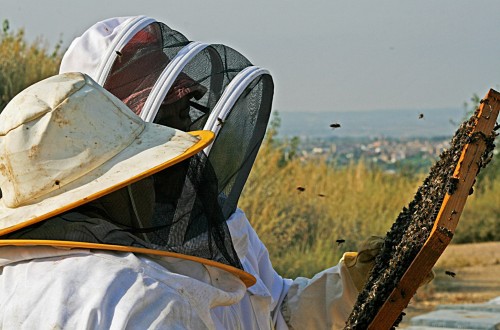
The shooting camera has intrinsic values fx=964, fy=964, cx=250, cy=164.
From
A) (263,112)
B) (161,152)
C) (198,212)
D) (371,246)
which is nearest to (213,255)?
(198,212)

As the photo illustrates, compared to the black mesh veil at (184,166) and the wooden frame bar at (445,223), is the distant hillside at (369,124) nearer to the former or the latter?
the black mesh veil at (184,166)

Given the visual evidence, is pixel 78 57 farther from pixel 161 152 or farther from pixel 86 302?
pixel 86 302

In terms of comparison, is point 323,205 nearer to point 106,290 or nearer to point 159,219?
point 159,219

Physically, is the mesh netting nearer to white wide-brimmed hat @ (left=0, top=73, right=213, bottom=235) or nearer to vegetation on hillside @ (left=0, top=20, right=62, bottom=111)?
white wide-brimmed hat @ (left=0, top=73, right=213, bottom=235)

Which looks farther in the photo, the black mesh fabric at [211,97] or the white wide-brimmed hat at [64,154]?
the black mesh fabric at [211,97]

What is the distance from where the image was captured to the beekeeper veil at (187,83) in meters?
3.55

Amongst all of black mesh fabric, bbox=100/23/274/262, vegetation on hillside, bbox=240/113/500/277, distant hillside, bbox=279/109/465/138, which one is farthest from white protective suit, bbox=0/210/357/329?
distant hillside, bbox=279/109/465/138

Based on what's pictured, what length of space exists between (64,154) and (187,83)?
106 cm

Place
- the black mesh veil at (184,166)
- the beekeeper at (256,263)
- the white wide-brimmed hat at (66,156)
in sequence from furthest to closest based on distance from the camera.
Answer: the beekeeper at (256,263) < the black mesh veil at (184,166) < the white wide-brimmed hat at (66,156)

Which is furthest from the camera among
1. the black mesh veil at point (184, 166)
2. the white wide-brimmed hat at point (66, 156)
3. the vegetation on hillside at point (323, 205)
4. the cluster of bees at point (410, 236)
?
the vegetation on hillside at point (323, 205)

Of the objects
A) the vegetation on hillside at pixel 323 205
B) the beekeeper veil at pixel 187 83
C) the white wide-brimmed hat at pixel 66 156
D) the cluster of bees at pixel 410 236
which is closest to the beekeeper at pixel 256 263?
the beekeeper veil at pixel 187 83

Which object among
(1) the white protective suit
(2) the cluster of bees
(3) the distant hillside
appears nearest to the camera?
(1) the white protective suit

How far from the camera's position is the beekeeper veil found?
3.55 metres

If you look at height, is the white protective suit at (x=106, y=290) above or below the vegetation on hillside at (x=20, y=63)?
above
